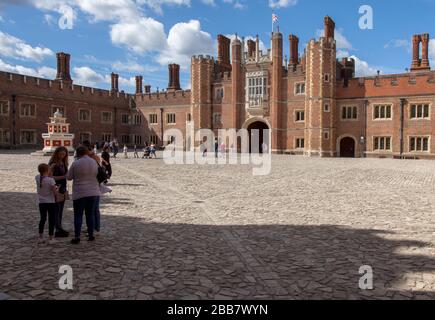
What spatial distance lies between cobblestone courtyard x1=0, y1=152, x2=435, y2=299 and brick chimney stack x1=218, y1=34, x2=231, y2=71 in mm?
35243

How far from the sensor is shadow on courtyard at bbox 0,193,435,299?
4164 mm

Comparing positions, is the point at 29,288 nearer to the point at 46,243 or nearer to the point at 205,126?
the point at 46,243

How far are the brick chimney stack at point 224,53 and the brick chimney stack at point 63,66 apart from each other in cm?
1776

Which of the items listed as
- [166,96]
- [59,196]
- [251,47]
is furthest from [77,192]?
[166,96]

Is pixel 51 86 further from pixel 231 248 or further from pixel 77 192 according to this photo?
pixel 231 248

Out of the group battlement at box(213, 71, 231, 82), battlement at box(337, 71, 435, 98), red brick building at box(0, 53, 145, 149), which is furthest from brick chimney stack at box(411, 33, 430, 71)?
red brick building at box(0, 53, 145, 149)

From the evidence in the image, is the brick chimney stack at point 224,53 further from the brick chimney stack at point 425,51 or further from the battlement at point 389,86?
the brick chimney stack at point 425,51

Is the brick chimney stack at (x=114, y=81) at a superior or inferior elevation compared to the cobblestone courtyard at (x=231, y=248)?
superior

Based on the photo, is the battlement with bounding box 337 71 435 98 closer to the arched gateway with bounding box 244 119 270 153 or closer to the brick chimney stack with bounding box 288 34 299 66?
the brick chimney stack with bounding box 288 34 299 66

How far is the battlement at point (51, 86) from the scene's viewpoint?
122 ft

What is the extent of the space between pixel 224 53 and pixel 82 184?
134ft

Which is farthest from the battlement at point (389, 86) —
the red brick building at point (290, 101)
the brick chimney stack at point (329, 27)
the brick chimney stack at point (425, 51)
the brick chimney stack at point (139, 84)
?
the brick chimney stack at point (139, 84)

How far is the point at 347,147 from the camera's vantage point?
35219 millimetres
